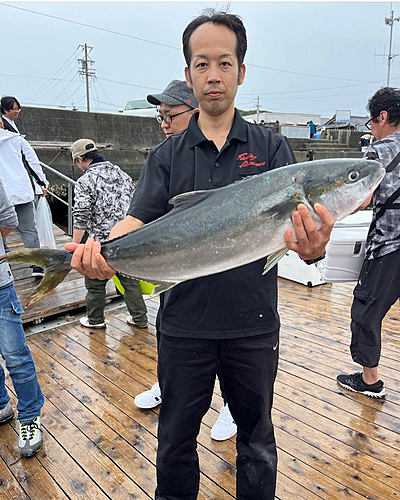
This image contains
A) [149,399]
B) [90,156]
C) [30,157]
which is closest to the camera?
[149,399]

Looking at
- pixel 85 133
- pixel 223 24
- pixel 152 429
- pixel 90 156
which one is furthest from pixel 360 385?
pixel 85 133

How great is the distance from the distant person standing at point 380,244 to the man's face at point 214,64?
73.1 inches

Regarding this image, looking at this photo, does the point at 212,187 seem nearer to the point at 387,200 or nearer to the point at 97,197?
the point at 387,200

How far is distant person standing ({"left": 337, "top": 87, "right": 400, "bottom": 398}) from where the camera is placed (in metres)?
3.21

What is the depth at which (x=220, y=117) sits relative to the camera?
202 centimetres

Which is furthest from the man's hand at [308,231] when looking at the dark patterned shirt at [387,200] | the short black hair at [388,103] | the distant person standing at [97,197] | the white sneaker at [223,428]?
the distant person standing at [97,197]

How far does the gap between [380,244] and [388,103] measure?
118 centimetres

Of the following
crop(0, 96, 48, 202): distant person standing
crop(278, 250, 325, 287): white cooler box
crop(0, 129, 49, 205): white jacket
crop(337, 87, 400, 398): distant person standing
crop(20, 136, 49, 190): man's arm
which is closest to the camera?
crop(337, 87, 400, 398): distant person standing

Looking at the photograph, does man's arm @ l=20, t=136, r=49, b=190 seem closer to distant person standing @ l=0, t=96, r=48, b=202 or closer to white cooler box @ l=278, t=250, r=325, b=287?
distant person standing @ l=0, t=96, r=48, b=202

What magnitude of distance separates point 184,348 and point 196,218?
66 cm

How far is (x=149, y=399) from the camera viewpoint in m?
3.51

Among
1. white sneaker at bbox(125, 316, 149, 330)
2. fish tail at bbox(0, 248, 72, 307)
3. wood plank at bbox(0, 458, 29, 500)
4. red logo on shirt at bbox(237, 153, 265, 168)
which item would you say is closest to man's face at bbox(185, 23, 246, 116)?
red logo on shirt at bbox(237, 153, 265, 168)

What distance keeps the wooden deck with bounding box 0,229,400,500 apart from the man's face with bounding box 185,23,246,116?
2.45 meters

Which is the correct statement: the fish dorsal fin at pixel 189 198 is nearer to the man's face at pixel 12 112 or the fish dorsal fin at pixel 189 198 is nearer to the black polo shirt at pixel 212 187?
the black polo shirt at pixel 212 187
